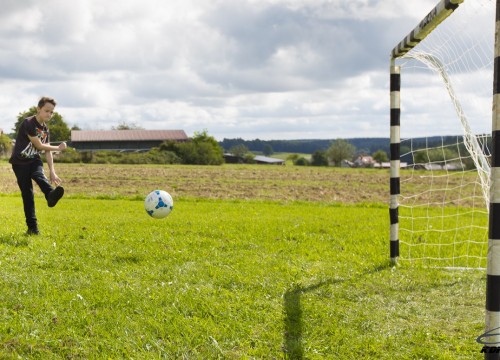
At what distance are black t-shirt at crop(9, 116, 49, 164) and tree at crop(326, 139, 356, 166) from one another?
229ft

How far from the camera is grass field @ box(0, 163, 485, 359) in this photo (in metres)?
4.38

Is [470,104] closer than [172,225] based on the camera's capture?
Yes

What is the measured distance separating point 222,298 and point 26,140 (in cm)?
489

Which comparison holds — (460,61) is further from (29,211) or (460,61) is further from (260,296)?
(29,211)

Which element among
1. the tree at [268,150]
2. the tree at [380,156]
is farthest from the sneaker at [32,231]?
the tree at [268,150]

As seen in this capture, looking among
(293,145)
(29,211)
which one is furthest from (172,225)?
(293,145)

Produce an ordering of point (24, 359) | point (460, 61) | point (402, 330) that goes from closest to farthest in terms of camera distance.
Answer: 1. point (24, 359)
2. point (402, 330)
3. point (460, 61)

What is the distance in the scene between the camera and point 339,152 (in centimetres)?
7694

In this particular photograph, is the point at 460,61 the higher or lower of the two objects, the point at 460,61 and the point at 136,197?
the higher

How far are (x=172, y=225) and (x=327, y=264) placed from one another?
3.90 metres

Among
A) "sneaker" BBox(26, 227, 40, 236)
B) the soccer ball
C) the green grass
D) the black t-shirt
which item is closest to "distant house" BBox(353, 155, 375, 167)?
the green grass

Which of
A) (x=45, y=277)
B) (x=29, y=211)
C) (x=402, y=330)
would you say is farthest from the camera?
(x=29, y=211)

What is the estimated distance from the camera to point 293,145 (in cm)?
11919

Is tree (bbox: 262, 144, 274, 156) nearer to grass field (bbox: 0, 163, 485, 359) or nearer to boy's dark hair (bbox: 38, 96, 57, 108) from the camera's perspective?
grass field (bbox: 0, 163, 485, 359)
